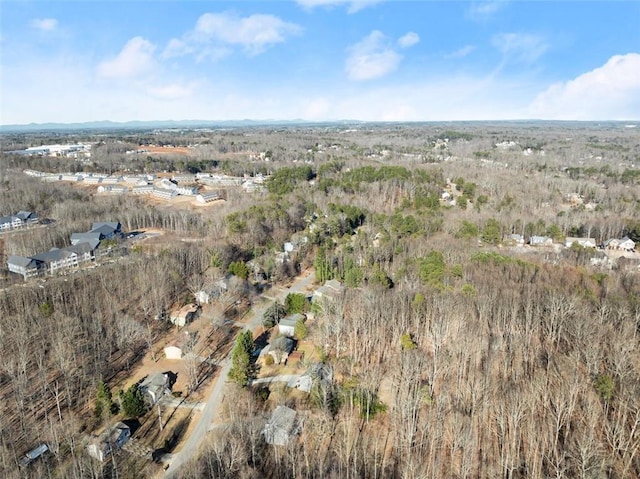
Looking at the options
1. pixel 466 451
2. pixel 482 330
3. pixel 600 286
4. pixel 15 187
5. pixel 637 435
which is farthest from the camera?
pixel 15 187

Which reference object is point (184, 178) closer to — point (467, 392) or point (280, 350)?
point (280, 350)

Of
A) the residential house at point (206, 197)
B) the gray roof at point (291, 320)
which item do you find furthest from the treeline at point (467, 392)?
the residential house at point (206, 197)

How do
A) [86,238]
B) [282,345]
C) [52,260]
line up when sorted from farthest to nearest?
[86,238] → [52,260] → [282,345]

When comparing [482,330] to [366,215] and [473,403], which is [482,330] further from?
[366,215]

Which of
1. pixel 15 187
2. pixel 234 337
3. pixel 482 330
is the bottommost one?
pixel 234 337

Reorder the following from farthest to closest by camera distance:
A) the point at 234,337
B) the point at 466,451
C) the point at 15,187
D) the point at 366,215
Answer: the point at 15,187
the point at 366,215
the point at 234,337
the point at 466,451

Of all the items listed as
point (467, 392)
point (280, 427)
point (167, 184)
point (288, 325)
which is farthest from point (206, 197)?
point (467, 392)

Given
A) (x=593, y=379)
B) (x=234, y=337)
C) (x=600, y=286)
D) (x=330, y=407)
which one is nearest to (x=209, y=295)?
(x=234, y=337)
